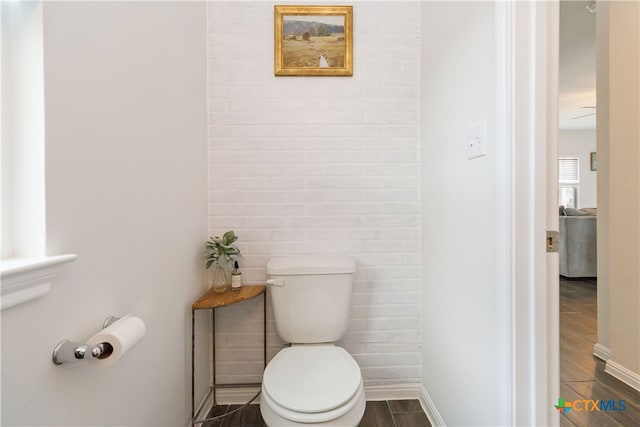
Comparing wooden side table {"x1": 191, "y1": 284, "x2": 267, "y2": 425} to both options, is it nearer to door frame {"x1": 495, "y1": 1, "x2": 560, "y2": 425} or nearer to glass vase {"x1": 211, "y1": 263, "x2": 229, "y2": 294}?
glass vase {"x1": 211, "y1": 263, "x2": 229, "y2": 294}

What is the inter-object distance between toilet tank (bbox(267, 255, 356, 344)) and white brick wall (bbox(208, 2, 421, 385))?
181 millimetres

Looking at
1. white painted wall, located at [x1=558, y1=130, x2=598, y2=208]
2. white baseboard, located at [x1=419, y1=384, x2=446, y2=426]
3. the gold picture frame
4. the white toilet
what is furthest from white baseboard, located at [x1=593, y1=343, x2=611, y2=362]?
white painted wall, located at [x1=558, y1=130, x2=598, y2=208]

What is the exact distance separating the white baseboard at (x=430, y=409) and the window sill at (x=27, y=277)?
1513 mm

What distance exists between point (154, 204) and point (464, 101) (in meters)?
1.18

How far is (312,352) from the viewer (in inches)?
50.3

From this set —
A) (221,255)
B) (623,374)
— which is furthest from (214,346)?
(623,374)

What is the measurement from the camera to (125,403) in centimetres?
89

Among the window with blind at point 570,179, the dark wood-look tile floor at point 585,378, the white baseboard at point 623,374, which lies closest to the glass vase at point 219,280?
the dark wood-look tile floor at point 585,378

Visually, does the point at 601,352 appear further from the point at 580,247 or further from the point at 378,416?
the point at 580,247

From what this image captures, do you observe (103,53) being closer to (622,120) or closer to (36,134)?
(36,134)

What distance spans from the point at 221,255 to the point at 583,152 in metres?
8.19

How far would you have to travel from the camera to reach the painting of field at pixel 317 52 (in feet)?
5.13

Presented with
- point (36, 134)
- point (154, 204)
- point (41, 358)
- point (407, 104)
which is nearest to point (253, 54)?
point (407, 104)

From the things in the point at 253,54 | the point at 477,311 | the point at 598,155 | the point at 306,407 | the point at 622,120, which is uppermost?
the point at 253,54
